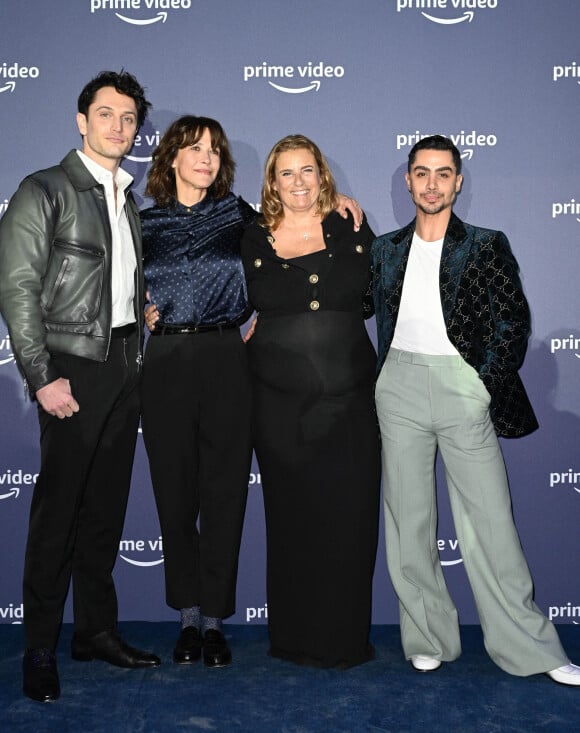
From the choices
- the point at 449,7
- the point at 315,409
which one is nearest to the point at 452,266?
the point at 315,409

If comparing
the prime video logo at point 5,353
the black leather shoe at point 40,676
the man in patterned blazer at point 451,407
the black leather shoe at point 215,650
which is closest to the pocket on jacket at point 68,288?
the prime video logo at point 5,353

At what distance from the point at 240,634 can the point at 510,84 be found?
2716 millimetres

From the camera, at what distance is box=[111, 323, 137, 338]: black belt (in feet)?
9.70

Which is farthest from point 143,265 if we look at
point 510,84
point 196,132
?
point 510,84

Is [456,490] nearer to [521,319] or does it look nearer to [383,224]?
[521,319]

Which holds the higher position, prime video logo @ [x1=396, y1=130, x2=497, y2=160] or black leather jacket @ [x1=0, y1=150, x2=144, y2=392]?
prime video logo @ [x1=396, y1=130, x2=497, y2=160]

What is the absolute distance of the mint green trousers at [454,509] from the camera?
296 cm

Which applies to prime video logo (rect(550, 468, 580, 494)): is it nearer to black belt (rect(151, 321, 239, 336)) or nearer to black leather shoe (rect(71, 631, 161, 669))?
black belt (rect(151, 321, 239, 336))

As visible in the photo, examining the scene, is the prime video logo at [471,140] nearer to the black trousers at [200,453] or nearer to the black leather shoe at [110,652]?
the black trousers at [200,453]

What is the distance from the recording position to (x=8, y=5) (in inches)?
139

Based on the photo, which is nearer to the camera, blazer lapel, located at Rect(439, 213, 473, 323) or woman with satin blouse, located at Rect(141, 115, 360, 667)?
blazer lapel, located at Rect(439, 213, 473, 323)

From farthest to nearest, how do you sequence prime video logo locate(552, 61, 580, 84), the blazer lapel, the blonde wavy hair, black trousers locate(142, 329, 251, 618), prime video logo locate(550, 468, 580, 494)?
prime video logo locate(550, 468, 580, 494), prime video logo locate(552, 61, 580, 84), the blonde wavy hair, black trousers locate(142, 329, 251, 618), the blazer lapel

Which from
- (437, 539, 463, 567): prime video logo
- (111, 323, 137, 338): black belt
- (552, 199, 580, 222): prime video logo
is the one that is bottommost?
(437, 539, 463, 567): prime video logo

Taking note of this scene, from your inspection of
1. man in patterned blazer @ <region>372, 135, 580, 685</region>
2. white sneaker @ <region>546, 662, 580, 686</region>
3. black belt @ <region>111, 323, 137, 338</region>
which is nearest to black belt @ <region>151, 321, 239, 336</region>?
black belt @ <region>111, 323, 137, 338</region>
